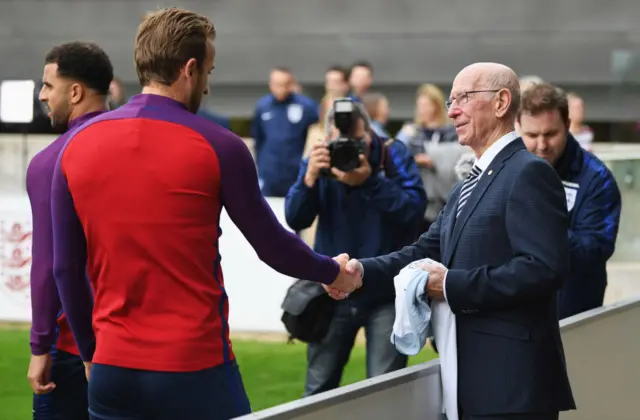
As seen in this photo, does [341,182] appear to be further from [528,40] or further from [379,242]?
[528,40]

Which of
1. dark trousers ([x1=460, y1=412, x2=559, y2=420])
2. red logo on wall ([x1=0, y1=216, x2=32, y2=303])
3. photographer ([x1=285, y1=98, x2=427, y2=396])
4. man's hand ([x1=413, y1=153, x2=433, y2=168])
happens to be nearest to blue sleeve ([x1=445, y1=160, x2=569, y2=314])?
dark trousers ([x1=460, y1=412, x2=559, y2=420])

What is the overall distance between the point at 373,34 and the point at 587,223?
13720 mm

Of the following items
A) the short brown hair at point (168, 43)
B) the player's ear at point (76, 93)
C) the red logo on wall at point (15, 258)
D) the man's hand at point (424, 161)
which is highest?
the short brown hair at point (168, 43)

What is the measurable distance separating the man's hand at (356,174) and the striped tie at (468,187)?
1799 millimetres

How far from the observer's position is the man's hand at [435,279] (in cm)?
371

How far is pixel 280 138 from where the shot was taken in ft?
43.3

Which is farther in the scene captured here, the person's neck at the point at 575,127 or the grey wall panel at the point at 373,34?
the grey wall panel at the point at 373,34

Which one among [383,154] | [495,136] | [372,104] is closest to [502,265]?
[495,136]

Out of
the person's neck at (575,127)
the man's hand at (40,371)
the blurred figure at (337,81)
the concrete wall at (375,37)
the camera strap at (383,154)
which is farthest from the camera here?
the concrete wall at (375,37)

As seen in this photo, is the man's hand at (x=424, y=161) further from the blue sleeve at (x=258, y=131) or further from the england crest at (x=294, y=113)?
the blue sleeve at (x=258, y=131)

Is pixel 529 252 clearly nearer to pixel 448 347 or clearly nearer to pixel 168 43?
pixel 448 347

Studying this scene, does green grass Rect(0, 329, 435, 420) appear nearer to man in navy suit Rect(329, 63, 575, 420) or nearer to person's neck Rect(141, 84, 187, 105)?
man in navy suit Rect(329, 63, 575, 420)

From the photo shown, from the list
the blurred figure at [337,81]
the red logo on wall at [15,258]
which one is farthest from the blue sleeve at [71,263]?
the blurred figure at [337,81]

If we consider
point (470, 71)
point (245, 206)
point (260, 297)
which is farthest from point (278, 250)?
point (260, 297)
